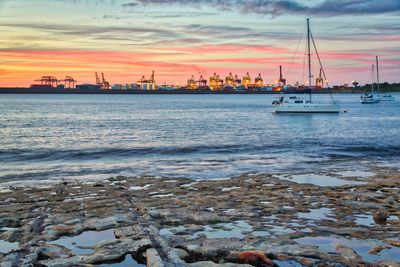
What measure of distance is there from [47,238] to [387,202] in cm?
1008

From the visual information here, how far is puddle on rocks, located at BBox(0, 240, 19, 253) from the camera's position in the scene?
10.2m

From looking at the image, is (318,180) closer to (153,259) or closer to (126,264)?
(153,259)

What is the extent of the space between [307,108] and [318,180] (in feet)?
193

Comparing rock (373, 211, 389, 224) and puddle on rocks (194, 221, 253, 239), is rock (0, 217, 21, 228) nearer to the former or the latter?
puddle on rocks (194, 221, 253, 239)

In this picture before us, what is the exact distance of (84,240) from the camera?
10.9 meters

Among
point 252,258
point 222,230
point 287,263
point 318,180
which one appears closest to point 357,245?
point 287,263

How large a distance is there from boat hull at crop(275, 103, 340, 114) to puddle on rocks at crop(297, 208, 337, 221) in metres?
64.3

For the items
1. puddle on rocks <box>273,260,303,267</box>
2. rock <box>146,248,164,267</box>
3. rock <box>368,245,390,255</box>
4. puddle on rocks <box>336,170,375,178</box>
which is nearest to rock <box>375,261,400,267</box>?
rock <box>368,245,390,255</box>

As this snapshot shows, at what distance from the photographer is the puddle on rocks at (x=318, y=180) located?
61.7 feet

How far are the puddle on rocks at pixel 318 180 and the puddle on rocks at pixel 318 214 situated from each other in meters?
5.08

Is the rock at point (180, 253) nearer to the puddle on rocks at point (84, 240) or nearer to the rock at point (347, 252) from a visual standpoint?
the puddle on rocks at point (84, 240)

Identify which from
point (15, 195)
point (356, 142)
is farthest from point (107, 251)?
point (356, 142)

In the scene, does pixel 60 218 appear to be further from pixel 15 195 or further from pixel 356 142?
pixel 356 142

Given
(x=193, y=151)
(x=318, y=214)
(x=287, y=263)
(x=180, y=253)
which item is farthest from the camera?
(x=193, y=151)
